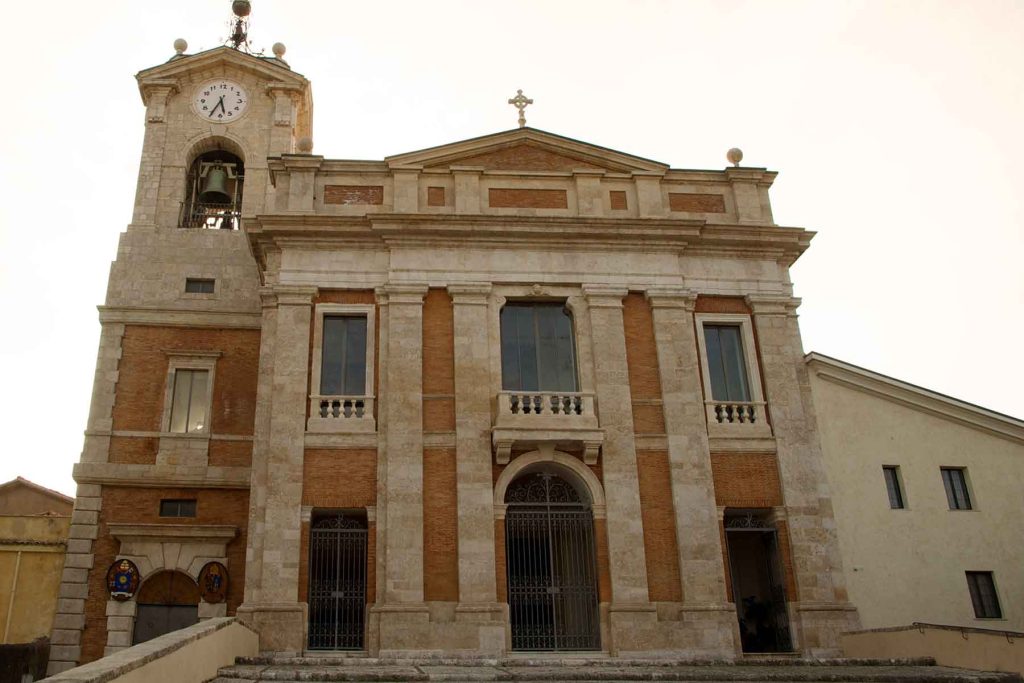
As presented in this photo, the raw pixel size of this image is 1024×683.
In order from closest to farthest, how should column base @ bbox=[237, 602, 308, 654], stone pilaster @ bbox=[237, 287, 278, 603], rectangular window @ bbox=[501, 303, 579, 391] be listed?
column base @ bbox=[237, 602, 308, 654] < stone pilaster @ bbox=[237, 287, 278, 603] < rectangular window @ bbox=[501, 303, 579, 391]

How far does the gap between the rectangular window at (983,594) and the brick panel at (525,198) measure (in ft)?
37.1

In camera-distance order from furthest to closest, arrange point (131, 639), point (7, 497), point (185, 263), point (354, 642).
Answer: point (7, 497)
point (185, 263)
point (131, 639)
point (354, 642)

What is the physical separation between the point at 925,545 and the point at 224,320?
53.6ft

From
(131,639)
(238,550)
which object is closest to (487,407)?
(238,550)

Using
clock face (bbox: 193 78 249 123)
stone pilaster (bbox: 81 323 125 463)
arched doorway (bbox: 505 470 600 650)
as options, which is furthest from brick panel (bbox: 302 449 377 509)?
clock face (bbox: 193 78 249 123)

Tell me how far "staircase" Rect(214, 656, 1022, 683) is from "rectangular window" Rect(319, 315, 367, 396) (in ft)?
16.9

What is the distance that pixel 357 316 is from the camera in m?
19.0

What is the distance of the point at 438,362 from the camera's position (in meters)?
18.5

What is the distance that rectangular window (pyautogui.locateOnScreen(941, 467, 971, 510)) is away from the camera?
19516 millimetres

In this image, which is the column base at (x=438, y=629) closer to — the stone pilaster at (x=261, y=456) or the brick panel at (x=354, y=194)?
the stone pilaster at (x=261, y=456)

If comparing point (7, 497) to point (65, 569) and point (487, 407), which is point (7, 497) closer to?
point (65, 569)

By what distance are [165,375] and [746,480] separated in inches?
524

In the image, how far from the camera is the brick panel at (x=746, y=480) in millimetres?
18109

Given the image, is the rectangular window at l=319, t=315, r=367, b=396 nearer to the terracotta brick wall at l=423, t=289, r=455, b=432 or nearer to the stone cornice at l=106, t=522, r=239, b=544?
the terracotta brick wall at l=423, t=289, r=455, b=432
